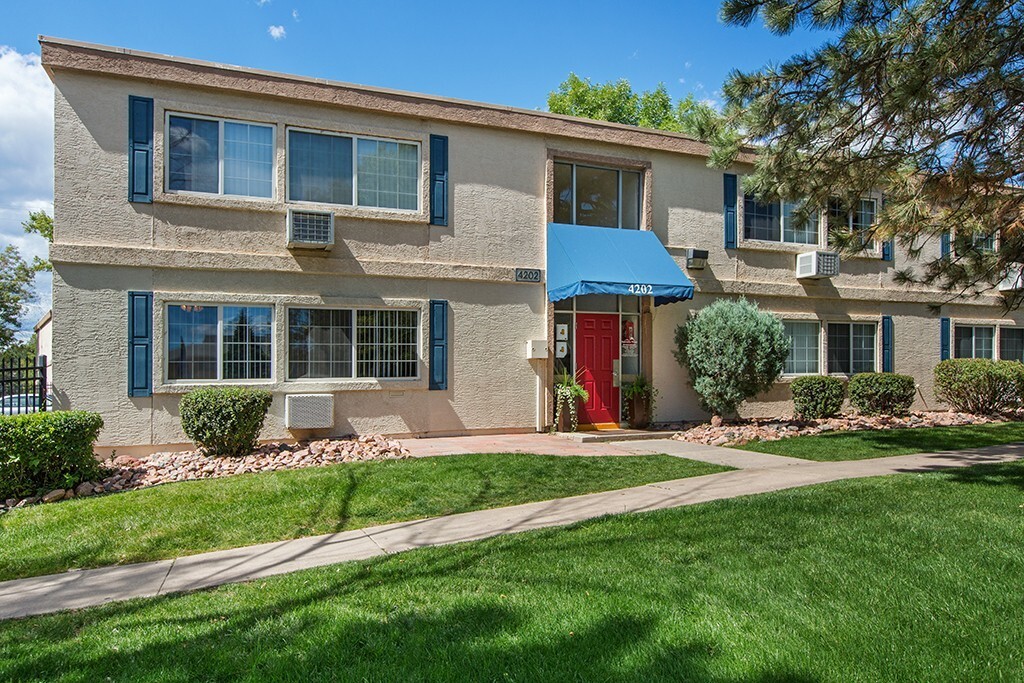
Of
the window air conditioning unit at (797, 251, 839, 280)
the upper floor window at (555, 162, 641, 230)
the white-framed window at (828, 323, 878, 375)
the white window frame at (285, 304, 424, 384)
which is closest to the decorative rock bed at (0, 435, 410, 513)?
the white window frame at (285, 304, 424, 384)

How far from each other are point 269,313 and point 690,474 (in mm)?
7185

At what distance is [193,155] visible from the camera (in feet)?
36.9

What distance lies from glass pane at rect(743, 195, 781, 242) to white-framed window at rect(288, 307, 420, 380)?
7.93 m

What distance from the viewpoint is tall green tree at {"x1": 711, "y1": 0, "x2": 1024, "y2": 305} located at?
7.00 metres

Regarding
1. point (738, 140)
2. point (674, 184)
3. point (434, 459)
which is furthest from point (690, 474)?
point (674, 184)

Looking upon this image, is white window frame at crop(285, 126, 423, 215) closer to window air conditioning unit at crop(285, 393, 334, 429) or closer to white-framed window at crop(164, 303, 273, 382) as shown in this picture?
white-framed window at crop(164, 303, 273, 382)

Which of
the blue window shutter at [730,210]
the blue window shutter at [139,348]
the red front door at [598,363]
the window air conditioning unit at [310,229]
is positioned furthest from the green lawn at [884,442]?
the blue window shutter at [139,348]

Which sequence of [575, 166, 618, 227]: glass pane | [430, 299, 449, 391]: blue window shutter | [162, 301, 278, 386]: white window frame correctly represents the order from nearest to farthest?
[162, 301, 278, 386]: white window frame < [430, 299, 449, 391]: blue window shutter < [575, 166, 618, 227]: glass pane

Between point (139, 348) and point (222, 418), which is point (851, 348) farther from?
point (139, 348)

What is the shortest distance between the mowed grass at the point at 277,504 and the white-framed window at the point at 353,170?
5031 mm

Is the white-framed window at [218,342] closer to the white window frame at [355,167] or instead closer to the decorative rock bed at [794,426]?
the white window frame at [355,167]

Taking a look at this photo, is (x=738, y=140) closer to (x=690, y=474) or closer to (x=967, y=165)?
(x=967, y=165)

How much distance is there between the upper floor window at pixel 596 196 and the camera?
14133 mm

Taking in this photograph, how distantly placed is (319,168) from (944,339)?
15.8 meters
